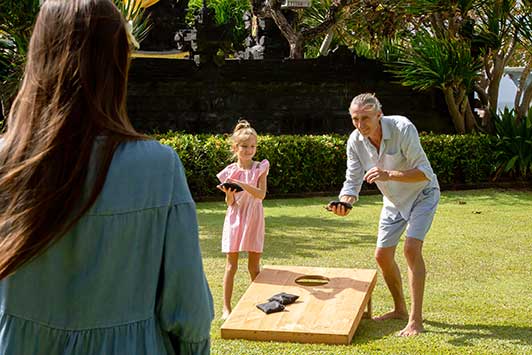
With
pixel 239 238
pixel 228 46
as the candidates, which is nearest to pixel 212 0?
pixel 228 46

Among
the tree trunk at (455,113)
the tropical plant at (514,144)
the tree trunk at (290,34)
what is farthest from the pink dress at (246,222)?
the tree trunk at (290,34)

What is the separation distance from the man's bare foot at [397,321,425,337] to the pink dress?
139cm

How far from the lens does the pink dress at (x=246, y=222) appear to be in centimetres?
701

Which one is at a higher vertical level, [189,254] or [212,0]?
[212,0]

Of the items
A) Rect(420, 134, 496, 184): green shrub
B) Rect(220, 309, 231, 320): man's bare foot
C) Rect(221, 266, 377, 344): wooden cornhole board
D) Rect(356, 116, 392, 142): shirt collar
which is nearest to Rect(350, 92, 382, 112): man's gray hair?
Rect(356, 116, 392, 142): shirt collar

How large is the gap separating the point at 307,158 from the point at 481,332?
8.33 metres

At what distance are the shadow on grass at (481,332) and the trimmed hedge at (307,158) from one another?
7616mm

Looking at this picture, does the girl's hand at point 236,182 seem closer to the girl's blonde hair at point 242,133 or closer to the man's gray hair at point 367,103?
the girl's blonde hair at point 242,133

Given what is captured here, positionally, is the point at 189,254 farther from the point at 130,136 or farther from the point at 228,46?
the point at 228,46

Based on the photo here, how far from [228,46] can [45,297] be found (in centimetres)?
1358

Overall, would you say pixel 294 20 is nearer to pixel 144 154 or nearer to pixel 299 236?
pixel 299 236

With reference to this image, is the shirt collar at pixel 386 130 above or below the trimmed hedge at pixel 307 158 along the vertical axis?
above

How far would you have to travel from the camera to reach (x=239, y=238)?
277 inches

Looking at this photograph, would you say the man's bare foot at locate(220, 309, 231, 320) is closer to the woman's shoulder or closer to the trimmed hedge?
the woman's shoulder
